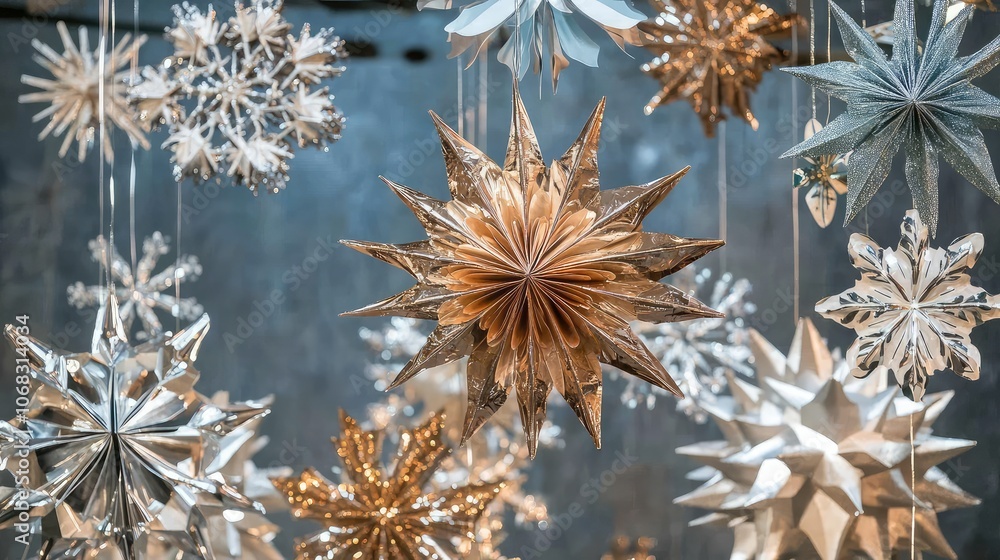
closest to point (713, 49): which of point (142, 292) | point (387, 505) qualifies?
point (387, 505)

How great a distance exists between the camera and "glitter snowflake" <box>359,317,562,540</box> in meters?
1.99

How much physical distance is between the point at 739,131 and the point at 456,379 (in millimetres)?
1358

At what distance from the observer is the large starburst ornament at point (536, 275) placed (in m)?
1.22

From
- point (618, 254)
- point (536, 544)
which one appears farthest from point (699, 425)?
point (618, 254)

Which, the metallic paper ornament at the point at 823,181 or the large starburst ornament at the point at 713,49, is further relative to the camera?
the large starburst ornament at the point at 713,49

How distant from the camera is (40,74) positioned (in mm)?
2557

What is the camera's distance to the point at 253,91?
185 cm

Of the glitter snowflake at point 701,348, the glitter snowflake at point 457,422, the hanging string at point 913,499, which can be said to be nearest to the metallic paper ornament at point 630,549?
the glitter snowflake at point 457,422

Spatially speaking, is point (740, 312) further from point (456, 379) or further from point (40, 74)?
point (40, 74)

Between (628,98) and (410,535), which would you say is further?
(628,98)

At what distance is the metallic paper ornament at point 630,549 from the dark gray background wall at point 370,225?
0.04 metres

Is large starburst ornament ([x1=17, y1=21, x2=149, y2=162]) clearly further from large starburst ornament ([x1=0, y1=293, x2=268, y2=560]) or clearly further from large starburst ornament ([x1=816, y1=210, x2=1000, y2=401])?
large starburst ornament ([x1=816, y1=210, x2=1000, y2=401])

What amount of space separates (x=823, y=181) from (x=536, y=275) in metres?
0.68

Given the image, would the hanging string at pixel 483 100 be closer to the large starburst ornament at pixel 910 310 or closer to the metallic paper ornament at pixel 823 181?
the metallic paper ornament at pixel 823 181
